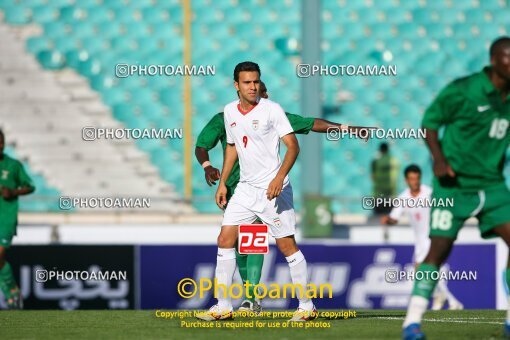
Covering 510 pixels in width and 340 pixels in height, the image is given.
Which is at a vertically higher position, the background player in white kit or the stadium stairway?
the stadium stairway

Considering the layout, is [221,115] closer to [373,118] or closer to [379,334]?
[379,334]

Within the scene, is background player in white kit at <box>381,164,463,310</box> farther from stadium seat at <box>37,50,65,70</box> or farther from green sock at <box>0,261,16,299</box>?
stadium seat at <box>37,50,65,70</box>

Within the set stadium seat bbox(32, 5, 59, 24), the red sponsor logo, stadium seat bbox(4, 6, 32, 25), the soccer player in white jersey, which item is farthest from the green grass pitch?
stadium seat bbox(4, 6, 32, 25)

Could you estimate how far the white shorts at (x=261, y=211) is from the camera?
870 centimetres

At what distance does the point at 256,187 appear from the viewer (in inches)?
345

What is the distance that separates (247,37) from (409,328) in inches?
528

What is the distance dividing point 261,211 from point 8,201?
4896mm

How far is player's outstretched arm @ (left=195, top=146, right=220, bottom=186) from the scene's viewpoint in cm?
931

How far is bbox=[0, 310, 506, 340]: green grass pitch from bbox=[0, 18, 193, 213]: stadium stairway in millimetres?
7893

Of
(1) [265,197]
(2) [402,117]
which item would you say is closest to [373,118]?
(2) [402,117]

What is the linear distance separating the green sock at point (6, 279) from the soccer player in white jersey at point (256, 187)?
461 centimetres

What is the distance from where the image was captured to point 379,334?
7898 millimetres

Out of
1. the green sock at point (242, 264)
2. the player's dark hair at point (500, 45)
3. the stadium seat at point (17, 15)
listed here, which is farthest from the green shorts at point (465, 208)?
the stadium seat at point (17, 15)

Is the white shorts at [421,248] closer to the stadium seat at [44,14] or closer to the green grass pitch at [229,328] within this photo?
the green grass pitch at [229,328]
